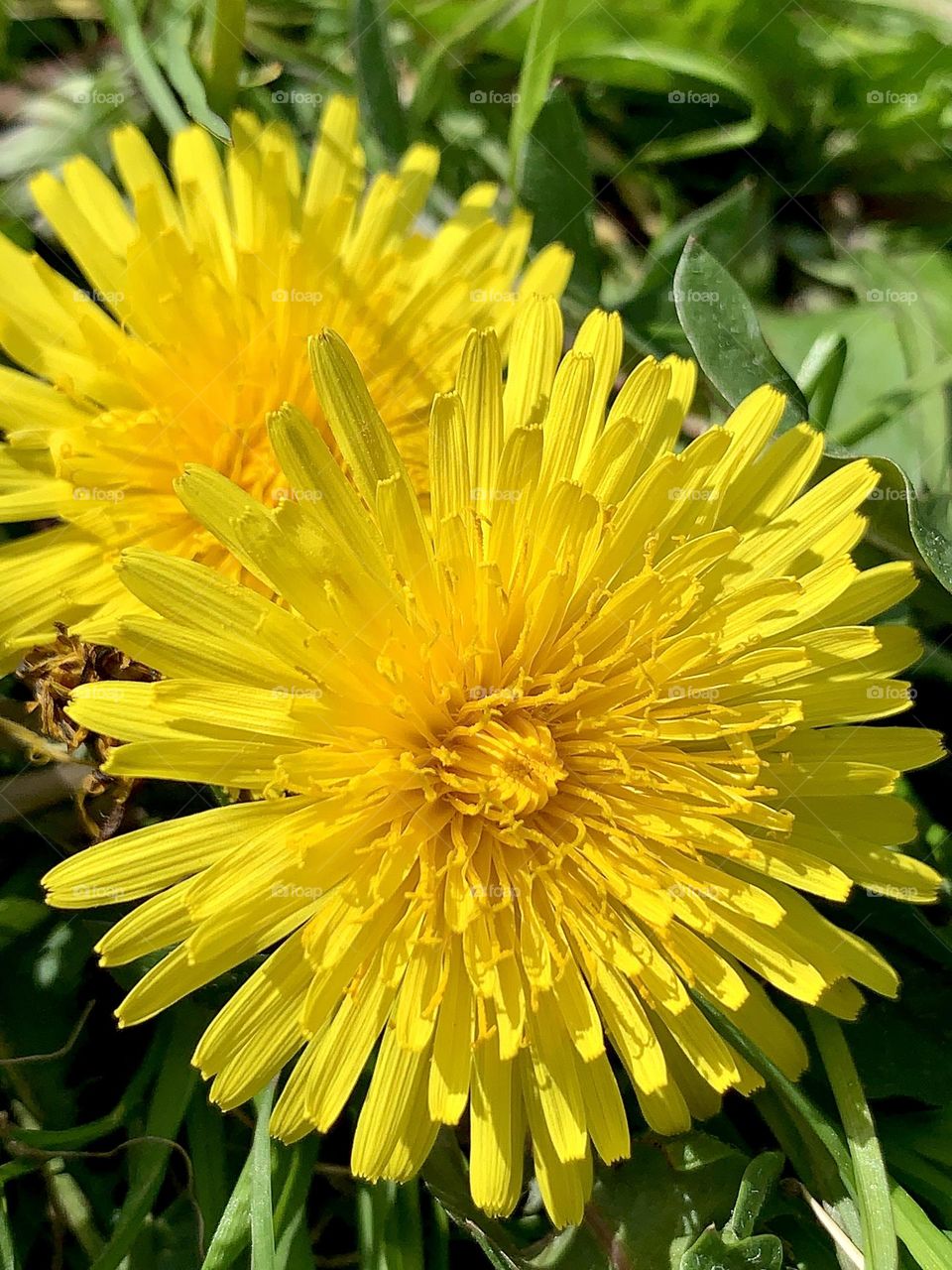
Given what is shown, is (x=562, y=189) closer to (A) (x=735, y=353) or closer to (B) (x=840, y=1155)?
(A) (x=735, y=353)

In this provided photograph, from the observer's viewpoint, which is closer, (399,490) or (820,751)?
(399,490)

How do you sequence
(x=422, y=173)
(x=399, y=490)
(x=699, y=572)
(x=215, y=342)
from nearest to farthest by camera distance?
(x=399, y=490) < (x=699, y=572) < (x=215, y=342) < (x=422, y=173)

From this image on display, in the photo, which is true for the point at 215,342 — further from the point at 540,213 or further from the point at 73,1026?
the point at 73,1026

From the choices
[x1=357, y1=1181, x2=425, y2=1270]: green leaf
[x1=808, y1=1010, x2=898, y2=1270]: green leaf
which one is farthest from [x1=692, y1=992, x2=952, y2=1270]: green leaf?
[x1=357, y1=1181, x2=425, y2=1270]: green leaf

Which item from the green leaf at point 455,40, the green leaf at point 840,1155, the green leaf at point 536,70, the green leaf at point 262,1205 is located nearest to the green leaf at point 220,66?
the green leaf at point 455,40

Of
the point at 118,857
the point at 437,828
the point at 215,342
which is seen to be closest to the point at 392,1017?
the point at 437,828

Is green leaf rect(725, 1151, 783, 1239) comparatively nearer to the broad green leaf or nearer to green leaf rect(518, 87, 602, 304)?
the broad green leaf

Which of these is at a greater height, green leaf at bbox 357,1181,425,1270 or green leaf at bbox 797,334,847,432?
green leaf at bbox 797,334,847,432
